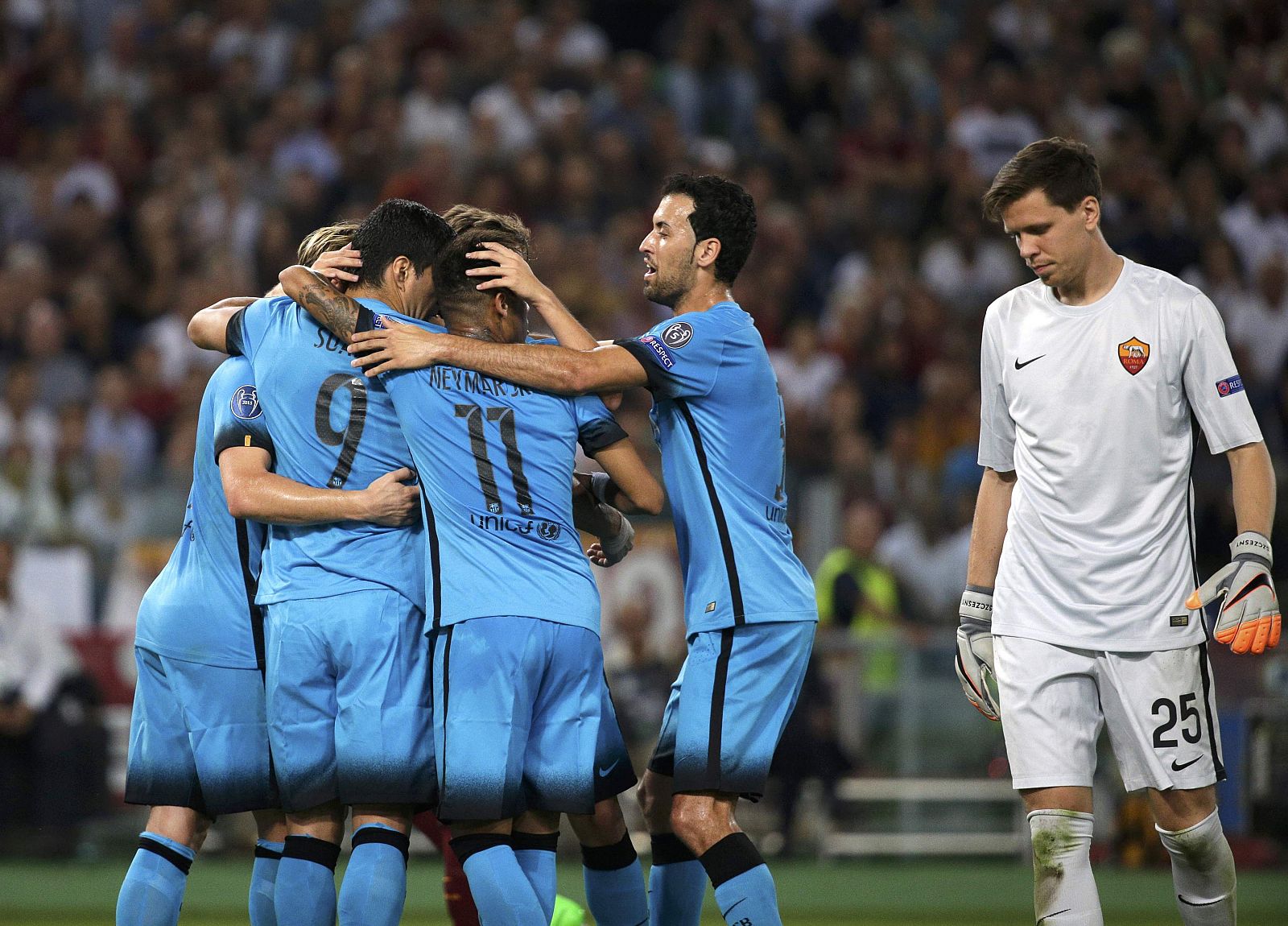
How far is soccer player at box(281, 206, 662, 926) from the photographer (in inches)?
199

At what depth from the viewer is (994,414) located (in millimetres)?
5699

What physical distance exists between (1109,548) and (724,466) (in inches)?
50.8

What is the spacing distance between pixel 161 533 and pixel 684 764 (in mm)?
6681

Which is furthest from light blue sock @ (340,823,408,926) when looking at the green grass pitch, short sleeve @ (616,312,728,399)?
the green grass pitch

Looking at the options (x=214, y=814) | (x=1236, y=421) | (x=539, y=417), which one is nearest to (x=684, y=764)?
(x=539, y=417)

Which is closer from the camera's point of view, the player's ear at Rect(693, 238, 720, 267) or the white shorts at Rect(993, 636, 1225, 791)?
the white shorts at Rect(993, 636, 1225, 791)

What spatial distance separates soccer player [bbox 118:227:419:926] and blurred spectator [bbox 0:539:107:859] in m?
5.36

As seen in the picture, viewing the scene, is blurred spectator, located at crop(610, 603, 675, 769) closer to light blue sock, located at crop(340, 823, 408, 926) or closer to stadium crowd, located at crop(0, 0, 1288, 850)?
stadium crowd, located at crop(0, 0, 1288, 850)

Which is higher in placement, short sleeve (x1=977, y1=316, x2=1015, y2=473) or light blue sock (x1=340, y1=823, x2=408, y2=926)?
short sleeve (x1=977, y1=316, x2=1015, y2=473)

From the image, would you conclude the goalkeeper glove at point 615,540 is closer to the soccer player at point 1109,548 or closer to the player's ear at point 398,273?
the player's ear at point 398,273

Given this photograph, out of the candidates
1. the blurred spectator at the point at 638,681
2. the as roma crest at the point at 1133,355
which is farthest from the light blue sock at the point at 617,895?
the blurred spectator at the point at 638,681

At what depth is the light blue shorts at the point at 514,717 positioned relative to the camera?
5035mm

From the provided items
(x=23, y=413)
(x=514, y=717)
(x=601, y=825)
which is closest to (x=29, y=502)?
(x=23, y=413)

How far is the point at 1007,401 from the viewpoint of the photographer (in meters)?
5.62
